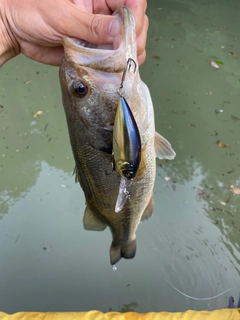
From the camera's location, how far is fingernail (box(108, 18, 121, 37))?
980 mm

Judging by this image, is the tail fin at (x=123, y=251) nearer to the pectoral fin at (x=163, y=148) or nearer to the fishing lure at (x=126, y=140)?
the pectoral fin at (x=163, y=148)

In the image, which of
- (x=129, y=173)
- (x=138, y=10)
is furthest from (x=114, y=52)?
(x=129, y=173)

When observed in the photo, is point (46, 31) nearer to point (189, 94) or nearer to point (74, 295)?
point (74, 295)

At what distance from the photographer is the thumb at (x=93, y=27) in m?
0.99

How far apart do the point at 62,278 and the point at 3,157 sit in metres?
1.07

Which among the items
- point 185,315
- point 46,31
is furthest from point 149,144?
point 185,315

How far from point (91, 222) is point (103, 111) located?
0.51m

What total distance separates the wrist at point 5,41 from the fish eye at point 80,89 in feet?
1.64

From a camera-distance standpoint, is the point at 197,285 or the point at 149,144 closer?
the point at 149,144

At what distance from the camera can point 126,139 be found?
833 millimetres

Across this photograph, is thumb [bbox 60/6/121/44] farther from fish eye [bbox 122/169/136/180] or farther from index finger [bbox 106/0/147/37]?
fish eye [bbox 122/169/136/180]

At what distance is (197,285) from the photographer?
201cm

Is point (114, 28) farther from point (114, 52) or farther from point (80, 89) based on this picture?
point (80, 89)

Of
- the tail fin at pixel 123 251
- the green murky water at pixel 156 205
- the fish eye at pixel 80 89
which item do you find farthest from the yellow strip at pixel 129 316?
the fish eye at pixel 80 89
